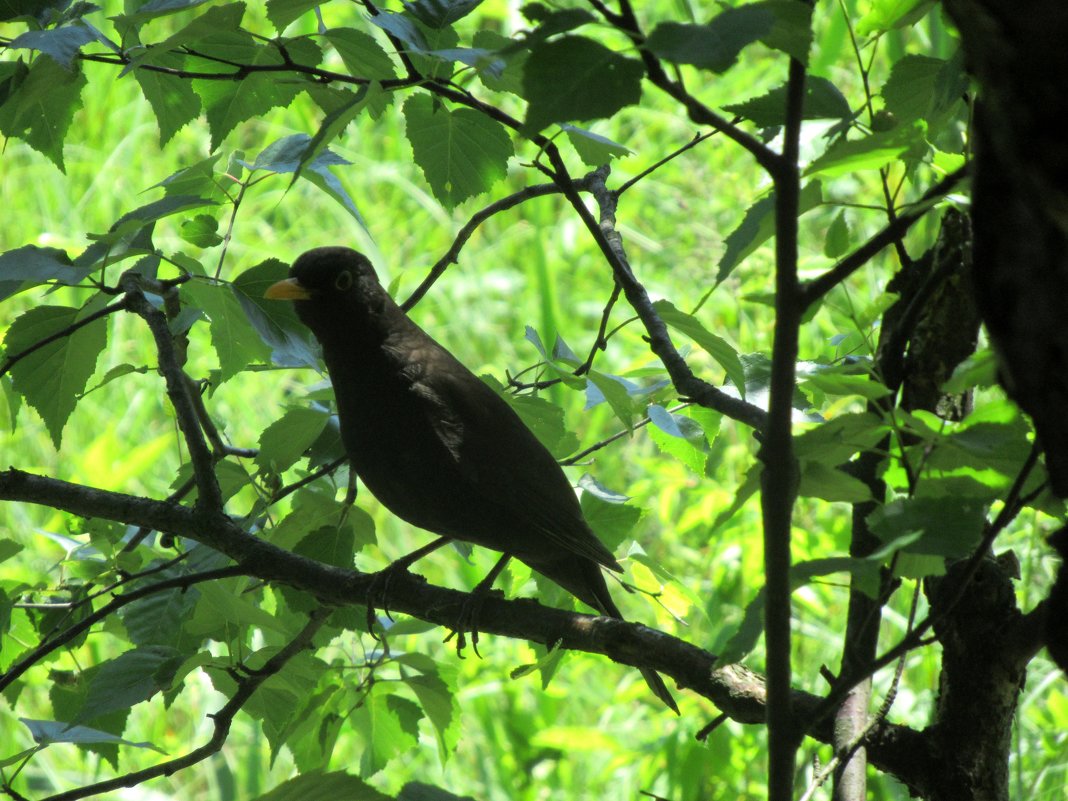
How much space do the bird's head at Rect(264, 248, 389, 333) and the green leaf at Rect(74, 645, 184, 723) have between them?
159 centimetres

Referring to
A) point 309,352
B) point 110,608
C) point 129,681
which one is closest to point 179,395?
point 309,352

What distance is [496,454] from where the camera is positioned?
3.39 metres

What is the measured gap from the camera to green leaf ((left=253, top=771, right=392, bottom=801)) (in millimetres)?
1427

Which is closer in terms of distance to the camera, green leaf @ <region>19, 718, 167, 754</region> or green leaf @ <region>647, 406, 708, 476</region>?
green leaf @ <region>19, 718, 167, 754</region>

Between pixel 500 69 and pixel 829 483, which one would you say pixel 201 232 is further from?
pixel 829 483

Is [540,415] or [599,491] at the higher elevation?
[540,415]

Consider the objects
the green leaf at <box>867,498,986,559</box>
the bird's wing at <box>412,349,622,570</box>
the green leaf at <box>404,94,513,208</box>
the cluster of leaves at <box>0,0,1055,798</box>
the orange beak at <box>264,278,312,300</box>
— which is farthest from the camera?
the bird's wing at <box>412,349,622,570</box>

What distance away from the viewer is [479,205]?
7.94 meters

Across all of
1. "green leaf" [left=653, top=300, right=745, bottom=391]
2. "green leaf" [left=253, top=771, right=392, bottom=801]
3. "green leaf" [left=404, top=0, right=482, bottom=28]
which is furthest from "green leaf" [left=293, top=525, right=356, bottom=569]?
"green leaf" [left=404, top=0, right=482, bottom=28]

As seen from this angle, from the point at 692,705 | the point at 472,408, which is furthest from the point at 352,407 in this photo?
the point at 692,705

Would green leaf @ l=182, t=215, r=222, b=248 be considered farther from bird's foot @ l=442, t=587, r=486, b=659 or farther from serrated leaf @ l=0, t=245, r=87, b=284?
bird's foot @ l=442, t=587, r=486, b=659

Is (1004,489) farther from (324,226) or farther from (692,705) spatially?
(324,226)

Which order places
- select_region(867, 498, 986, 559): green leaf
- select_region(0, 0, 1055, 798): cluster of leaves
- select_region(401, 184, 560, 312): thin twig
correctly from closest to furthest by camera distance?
select_region(867, 498, 986, 559): green leaf → select_region(0, 0, 1055, 798): cluster of leaves → select_region(401, 184, 560, 312): thin twig

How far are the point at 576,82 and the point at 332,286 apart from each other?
256 cm
